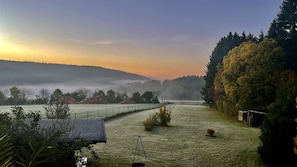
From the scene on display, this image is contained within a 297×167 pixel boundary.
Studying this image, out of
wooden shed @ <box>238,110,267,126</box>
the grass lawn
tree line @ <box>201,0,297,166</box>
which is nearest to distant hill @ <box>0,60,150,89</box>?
the grass lawn

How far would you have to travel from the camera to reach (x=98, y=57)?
83.4 ft

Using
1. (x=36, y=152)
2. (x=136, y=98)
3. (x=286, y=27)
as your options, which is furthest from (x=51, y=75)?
(x=36, y=152)

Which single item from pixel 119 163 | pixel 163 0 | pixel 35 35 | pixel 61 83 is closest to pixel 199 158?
pixel 119 163

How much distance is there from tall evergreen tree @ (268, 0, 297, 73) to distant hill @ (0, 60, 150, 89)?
2254cm

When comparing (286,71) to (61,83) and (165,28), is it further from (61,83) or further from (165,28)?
(61,83)

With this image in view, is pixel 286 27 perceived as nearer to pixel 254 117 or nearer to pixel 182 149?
pixel 254 117

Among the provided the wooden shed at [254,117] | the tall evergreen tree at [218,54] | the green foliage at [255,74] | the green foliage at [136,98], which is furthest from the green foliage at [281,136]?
the green foliage at [136,98]

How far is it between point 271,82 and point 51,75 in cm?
2173

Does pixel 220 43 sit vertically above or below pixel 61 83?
above

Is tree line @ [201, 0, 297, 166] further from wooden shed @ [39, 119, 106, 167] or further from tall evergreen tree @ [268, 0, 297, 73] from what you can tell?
wooden shed @ [39, 119, 106, 167]

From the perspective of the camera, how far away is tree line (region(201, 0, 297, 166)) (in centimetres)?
1220

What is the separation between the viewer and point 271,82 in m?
26.2

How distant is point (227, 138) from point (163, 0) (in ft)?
28.4

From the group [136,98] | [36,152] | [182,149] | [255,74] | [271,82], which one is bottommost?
[182,149]
